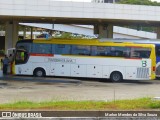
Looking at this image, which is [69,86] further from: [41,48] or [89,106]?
[89,106]

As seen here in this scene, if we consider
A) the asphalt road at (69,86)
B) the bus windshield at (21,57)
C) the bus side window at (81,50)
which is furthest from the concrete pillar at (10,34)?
the bus side window at (81,50)

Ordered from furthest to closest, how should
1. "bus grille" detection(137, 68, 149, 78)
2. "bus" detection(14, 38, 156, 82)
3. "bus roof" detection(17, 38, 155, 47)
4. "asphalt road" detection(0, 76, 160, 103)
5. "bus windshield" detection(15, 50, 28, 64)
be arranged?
1. "bus windshield" detection(15, 50, 28, 64)
2. "bus roof" detection(17, 38, 155, 47)
3. "bus" detection(14, 38, 156, 82)
4. "bus grille" detection(137, 68, 149, 78)
5. "asphalt road" detection(0, 76, 160, 103)

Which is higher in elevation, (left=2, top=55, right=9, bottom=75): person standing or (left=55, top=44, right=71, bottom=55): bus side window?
(left=55, top=44, right=71, bottom=55): bus side window

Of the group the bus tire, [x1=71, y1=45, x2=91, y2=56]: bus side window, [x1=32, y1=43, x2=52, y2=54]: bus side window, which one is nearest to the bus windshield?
[x1=32, y1=43, x2=52, y2=54]: bus side window

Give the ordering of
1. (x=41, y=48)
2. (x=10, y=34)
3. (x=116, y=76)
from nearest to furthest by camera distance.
→ (x=116, y=76) < (x=41, y=48) < (x=10, y=34)

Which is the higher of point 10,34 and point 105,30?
point 105,30

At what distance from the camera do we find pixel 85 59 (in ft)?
Answer: 95.1

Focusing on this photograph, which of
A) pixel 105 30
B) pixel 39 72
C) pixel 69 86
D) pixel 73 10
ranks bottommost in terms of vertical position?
pixel 69 86

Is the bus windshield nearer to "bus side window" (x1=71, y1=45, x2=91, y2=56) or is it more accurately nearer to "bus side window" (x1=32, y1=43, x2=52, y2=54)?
"bus side window" (x1=32, y1=43, x2=52, y2=54)

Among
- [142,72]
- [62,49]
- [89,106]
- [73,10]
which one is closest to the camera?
[89,106]

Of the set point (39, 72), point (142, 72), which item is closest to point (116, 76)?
point (142, 72)

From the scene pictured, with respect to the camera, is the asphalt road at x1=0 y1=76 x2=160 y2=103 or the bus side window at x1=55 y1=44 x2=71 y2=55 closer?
the asphalt road at x1=0 y1=76 x2=160 y2=103

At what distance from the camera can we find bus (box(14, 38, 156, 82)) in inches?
1125

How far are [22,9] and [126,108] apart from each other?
1922 cm
